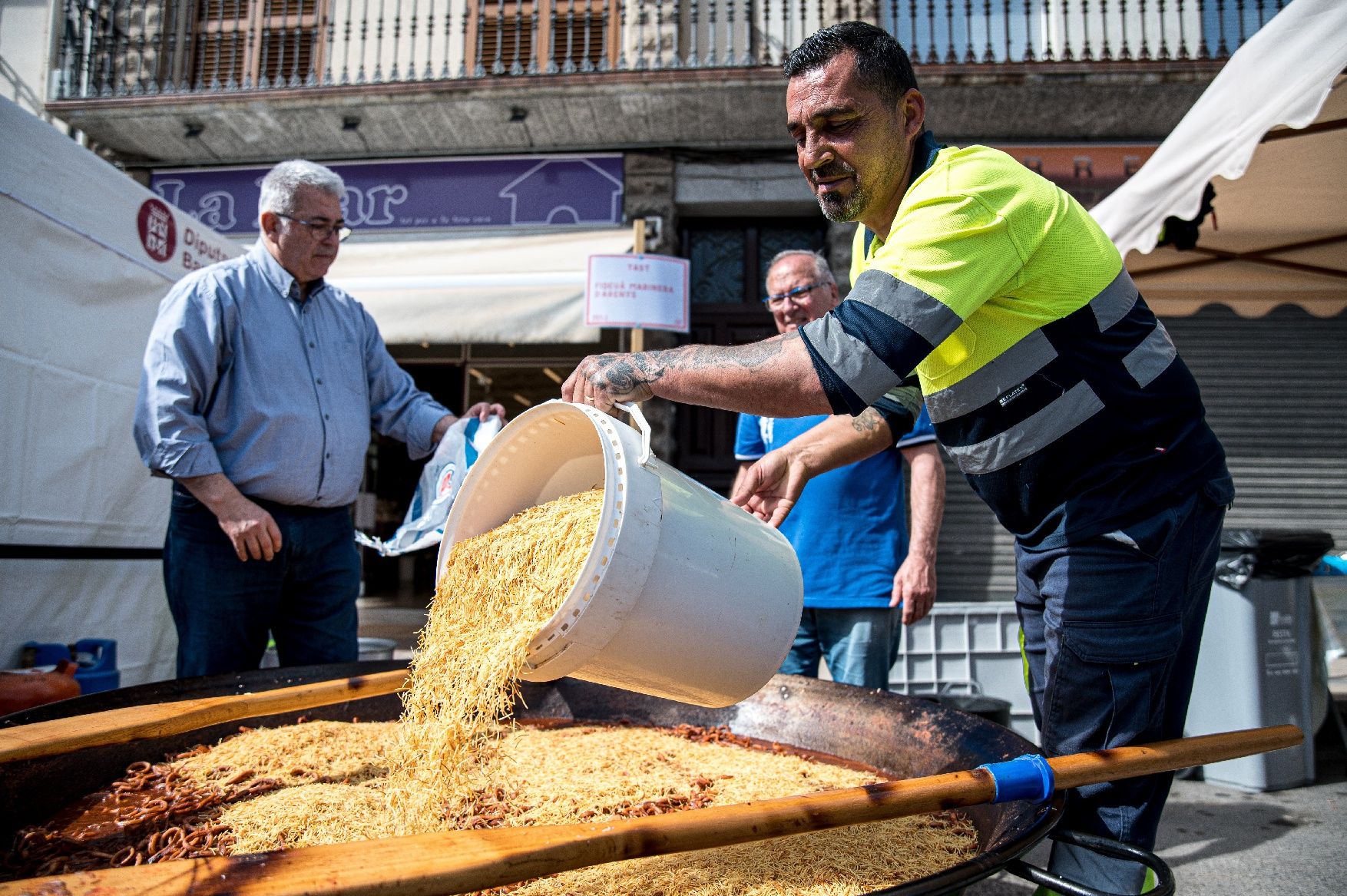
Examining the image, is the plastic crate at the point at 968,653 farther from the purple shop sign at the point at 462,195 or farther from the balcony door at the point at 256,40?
the balcony door at the point at 256,40

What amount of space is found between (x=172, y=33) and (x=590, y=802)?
35.3 feet

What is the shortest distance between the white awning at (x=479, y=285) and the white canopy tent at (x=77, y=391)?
329cm

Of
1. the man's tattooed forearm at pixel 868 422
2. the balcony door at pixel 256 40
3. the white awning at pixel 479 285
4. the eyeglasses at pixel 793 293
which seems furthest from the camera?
the balcony door at pixel 256 40

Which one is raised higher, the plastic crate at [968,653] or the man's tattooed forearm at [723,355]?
the man's tattooed forearm at [723,355]

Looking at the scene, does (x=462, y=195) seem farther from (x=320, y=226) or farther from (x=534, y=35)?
(x=320, y=226)

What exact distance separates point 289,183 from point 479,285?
4902 mm

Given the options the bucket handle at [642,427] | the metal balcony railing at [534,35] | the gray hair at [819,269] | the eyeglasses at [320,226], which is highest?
the metal balcony railing at [534,35]

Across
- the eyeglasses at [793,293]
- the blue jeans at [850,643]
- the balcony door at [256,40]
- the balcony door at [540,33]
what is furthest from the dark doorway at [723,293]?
the blue jeans at [850,643]

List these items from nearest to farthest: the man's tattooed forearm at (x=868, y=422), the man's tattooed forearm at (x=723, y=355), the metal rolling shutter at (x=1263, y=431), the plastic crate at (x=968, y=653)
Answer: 1. the man's tattooed forearm at (x=723, y=355)
2. the man's tattooed forearm at (x=868, y=422)
3. the plastic crate at (x=968, y=653)
4. the metal rolling shutter at (x=1263, y=431)

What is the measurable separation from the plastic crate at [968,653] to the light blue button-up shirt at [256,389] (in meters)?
2.94

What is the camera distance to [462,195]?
859cm

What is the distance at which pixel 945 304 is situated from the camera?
4.14ft

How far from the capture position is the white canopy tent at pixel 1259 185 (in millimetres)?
2729

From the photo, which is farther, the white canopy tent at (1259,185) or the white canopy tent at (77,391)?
the white canopy tent at (77,391)
